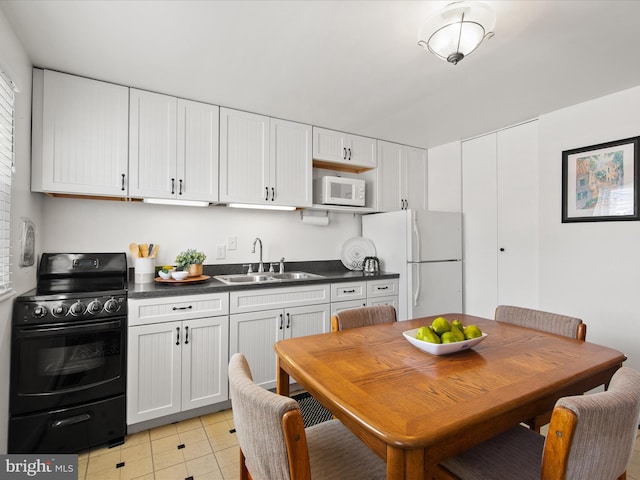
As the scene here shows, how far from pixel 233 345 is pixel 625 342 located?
283cm

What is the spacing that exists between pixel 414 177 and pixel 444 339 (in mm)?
2782

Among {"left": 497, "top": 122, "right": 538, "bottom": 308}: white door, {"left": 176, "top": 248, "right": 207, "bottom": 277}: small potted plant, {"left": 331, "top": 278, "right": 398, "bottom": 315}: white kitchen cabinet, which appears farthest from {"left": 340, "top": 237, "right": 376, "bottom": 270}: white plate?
{"left": 176, "top": 248, "right": 207, "bottom": 277}: small potted plant

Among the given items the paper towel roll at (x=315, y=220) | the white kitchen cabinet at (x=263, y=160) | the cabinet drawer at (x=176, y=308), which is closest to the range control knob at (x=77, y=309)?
the cabinet drawer at (x=176, y=308)

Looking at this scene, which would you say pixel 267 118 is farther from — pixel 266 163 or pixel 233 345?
pixel 233 345

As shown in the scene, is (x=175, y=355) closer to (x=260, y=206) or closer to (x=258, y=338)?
(x=258, y=338)

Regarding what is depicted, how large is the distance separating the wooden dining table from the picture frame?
153 centimetres

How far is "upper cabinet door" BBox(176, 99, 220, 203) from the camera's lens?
2.48m

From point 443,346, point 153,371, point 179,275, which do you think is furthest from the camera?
point 179,275

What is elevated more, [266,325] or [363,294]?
[363,294]

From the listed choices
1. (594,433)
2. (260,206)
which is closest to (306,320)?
(260,206)

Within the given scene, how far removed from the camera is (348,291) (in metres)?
2.91

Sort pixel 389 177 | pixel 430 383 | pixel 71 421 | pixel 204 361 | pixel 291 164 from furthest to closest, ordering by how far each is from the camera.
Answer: pixel 389 177
pixel 291 164
pixel 204 361
pixel 71 421
pixel 430 383

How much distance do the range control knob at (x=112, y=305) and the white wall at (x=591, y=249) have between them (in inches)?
129

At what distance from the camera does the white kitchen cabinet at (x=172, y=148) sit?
2334 mm
